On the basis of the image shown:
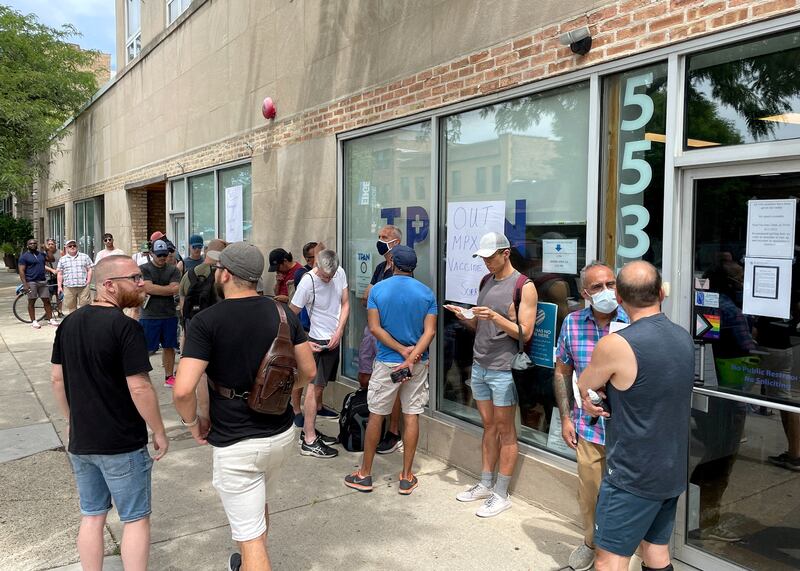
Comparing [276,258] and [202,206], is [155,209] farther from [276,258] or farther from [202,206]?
[276,258]

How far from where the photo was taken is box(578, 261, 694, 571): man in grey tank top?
8.79ft

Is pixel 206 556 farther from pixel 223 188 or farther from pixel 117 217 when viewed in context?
pixel 117 217

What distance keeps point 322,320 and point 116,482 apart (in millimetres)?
3071

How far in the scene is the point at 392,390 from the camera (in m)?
4.93

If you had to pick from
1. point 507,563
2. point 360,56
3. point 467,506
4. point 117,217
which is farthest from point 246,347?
point 117,217

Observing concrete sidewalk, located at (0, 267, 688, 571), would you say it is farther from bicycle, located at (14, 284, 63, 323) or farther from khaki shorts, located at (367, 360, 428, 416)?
bicycle, located at (14, 284, 63, 323)

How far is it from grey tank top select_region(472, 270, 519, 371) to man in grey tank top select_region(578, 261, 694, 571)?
5.48ft

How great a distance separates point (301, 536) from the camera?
420 centimetres

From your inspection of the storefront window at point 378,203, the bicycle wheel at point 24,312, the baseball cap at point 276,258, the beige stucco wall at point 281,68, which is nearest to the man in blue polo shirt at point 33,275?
the bicycle wheel at point 24,312

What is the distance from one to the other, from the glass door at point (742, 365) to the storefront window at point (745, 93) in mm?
198

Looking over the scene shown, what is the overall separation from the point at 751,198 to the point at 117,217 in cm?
1534

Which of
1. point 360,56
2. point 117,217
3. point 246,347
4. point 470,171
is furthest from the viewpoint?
point 117,217

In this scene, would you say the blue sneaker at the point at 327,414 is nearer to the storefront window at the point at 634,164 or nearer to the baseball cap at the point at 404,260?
the baseball cap at the point at 404,260

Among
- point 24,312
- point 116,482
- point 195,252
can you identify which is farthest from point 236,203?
point 24,312
